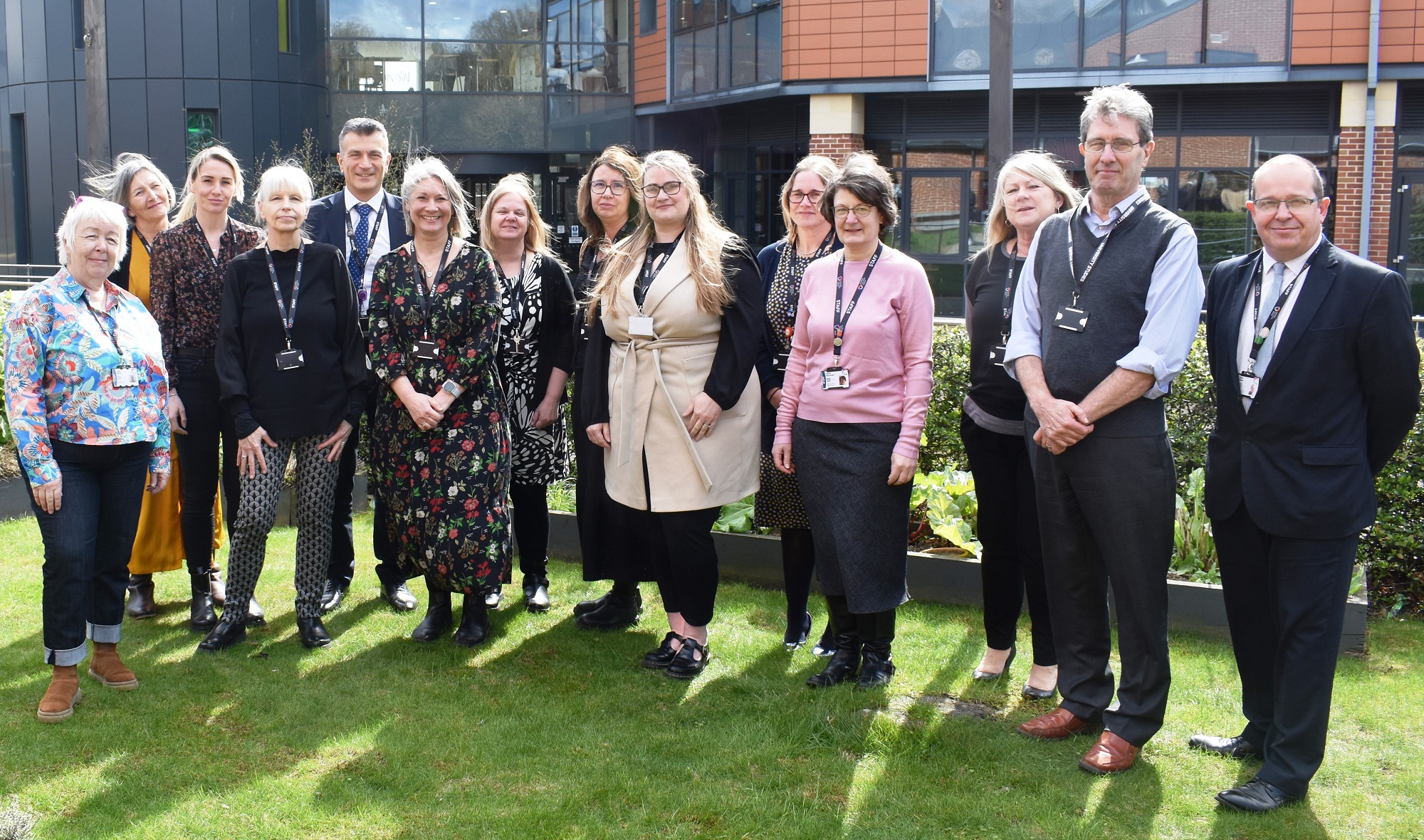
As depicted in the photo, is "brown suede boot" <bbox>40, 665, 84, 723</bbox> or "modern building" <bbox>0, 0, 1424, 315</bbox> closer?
"brown suede boot" <bbox>40, 665, 84, 723</bbox>

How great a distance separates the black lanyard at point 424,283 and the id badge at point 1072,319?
2.58m

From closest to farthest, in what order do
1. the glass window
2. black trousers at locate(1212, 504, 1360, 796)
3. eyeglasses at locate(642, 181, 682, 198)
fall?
1. black trousers at locate(1212, 504, 1360, 796)
2. eyeglasses at locate(642, 181, 682, 198)
3. the glass window

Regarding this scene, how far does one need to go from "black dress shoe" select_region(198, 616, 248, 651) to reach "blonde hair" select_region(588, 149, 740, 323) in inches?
84.3

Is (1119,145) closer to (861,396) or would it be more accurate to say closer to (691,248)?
(861,396)

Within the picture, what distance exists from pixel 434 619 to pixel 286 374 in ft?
4.21

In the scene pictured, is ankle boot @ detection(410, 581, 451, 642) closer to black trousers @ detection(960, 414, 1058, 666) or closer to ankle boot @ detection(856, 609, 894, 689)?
ankle boot @ detection(856, 609, 894, 689)

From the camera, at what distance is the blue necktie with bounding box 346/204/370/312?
19.2 ft

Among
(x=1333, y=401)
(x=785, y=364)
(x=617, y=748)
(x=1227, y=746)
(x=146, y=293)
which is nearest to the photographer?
(x=1333, y=401)

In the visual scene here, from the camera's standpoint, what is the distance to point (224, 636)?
17.5 feet

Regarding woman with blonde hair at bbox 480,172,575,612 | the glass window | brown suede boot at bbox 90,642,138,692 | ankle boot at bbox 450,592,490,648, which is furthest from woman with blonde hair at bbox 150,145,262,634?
the glass window

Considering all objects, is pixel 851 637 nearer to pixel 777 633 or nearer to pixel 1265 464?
pixel 777 633

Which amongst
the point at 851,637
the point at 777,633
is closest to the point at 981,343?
the point at 851,637

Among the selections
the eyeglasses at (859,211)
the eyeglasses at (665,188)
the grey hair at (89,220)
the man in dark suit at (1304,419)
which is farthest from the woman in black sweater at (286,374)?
the man in dark suit at (1304,419)

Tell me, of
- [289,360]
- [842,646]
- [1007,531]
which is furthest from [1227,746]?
[289,360]
